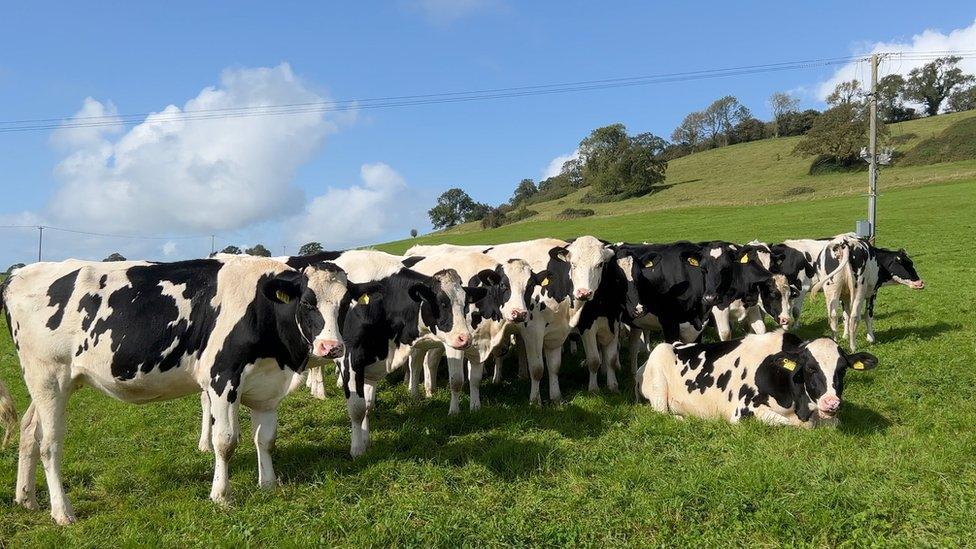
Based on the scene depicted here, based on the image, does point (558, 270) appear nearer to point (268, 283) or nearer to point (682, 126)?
point (268, 283)

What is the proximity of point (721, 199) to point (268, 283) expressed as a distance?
6368 cm

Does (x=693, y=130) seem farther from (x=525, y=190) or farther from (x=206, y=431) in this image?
(x=206, y=431)

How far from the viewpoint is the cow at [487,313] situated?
29.8 feet

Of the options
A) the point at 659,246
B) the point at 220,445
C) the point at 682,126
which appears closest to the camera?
the point at 220,445

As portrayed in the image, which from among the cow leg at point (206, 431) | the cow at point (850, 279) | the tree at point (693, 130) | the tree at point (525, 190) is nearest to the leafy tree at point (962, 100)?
the tree at point (693, 130)

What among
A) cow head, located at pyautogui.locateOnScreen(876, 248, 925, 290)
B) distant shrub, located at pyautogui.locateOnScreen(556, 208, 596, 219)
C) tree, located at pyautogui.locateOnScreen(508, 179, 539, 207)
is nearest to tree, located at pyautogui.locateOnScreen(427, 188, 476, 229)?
tree, located at pyautogui.locateOnScreen(508, 179, 539, 207)

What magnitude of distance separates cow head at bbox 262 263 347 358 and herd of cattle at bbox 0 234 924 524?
2 centimetres

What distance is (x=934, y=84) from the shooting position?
99.9m

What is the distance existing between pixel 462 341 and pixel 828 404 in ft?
13.4

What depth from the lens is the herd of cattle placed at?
19.9ft

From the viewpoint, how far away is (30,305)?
6.20m

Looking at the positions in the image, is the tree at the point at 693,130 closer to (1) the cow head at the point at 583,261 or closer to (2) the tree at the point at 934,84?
(2) the tree at the point at 934,84

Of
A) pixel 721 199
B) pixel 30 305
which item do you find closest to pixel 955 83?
pixel 721 199

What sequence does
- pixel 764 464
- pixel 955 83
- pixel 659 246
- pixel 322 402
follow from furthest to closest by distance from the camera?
pixel 955 83, pixel 659 246, pixel 322 402, pixel 764 464
